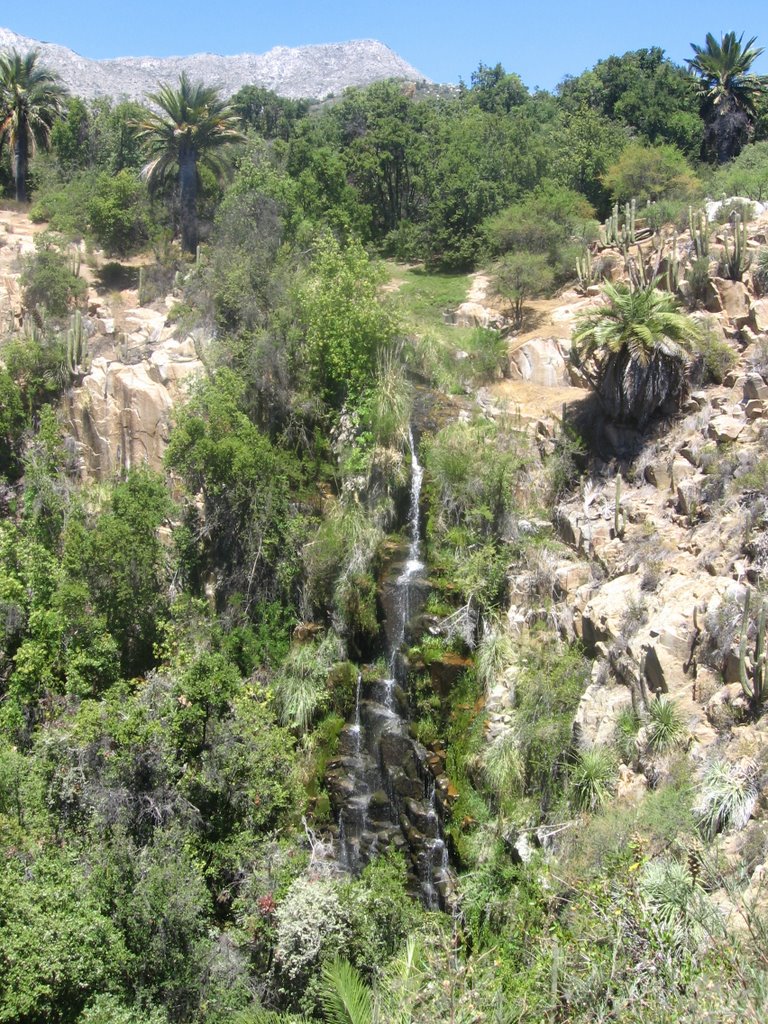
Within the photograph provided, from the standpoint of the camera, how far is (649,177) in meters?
29.5

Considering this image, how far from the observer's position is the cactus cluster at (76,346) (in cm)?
2406

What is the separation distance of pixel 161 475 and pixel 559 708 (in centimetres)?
1063

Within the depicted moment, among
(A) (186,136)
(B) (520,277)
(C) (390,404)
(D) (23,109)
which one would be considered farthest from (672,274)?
(D) (23,109)

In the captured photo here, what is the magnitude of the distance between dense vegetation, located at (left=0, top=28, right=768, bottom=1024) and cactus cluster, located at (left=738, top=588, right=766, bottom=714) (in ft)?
4.47

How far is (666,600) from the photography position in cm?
1511

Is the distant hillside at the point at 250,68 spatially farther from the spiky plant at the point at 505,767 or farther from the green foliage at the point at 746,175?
the spiky plant at the point at 505,767

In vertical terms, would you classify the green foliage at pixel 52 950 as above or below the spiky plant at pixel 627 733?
below

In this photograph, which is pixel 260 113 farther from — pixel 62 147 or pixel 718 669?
pixel 718 669

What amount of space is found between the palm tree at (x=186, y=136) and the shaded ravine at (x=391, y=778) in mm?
16519

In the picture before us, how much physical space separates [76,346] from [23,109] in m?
13.4

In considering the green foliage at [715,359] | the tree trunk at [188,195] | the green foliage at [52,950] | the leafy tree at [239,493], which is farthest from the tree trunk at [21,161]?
the green foliage at [52,950]

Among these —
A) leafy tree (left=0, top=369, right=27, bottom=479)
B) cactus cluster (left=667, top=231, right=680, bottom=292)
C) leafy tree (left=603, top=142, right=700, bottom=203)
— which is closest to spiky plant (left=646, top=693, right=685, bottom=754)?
cactus cluster (left=667, top=231, right=680, bottom=292)

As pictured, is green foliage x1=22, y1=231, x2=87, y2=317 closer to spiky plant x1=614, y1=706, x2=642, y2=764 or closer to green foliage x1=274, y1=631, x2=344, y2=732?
green foliage x1=274, y1=631, x2=344, y2=732

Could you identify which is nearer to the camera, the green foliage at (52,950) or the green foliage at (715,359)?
the green foliage at (52,950)
